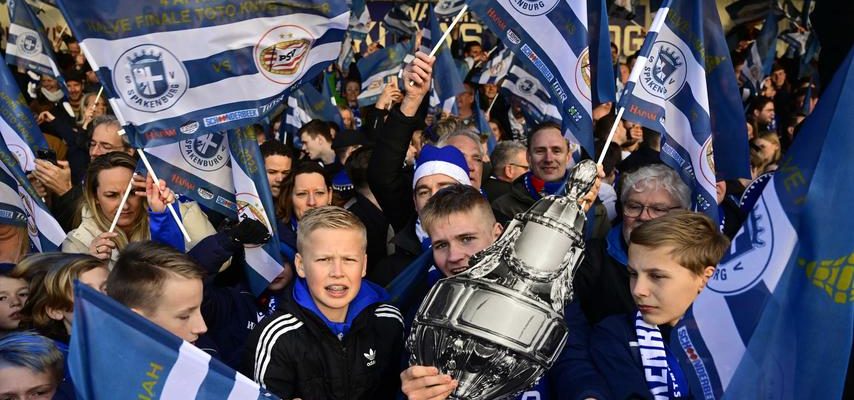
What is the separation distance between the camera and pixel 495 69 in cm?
1201

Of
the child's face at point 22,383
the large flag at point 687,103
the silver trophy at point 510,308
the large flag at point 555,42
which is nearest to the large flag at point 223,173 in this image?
the large flag at point 555,42

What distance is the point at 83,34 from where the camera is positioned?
192 inches

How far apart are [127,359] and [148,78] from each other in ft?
8.44

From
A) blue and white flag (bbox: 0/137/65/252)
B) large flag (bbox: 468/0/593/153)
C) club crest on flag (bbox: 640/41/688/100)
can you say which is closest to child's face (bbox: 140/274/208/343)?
blue and white flag (bbox: 0/137/65/252)

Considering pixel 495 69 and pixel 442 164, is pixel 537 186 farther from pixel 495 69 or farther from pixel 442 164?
pixel 495 69

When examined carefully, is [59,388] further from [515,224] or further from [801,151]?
[801,151]

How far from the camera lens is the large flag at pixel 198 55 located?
4.91 metres

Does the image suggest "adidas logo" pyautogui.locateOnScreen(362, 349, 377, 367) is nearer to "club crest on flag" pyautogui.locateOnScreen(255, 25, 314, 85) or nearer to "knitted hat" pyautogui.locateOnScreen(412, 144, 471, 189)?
"knitted hat" pyautogui.locateOnScreen(412, 144, 471, 189)

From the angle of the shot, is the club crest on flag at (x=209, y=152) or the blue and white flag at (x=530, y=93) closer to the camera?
the club crest on flag at (x=209, y=152)

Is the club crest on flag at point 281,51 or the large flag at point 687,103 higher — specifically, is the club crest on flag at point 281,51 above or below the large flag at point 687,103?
above

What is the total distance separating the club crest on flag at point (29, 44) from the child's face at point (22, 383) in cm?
649

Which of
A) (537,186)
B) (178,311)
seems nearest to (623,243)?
(537,186)

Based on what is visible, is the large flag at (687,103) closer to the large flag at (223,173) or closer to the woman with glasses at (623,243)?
the woman with glasses at (623,243)

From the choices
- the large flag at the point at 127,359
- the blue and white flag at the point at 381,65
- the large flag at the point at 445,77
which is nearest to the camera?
the large flag at the point at 127,359
